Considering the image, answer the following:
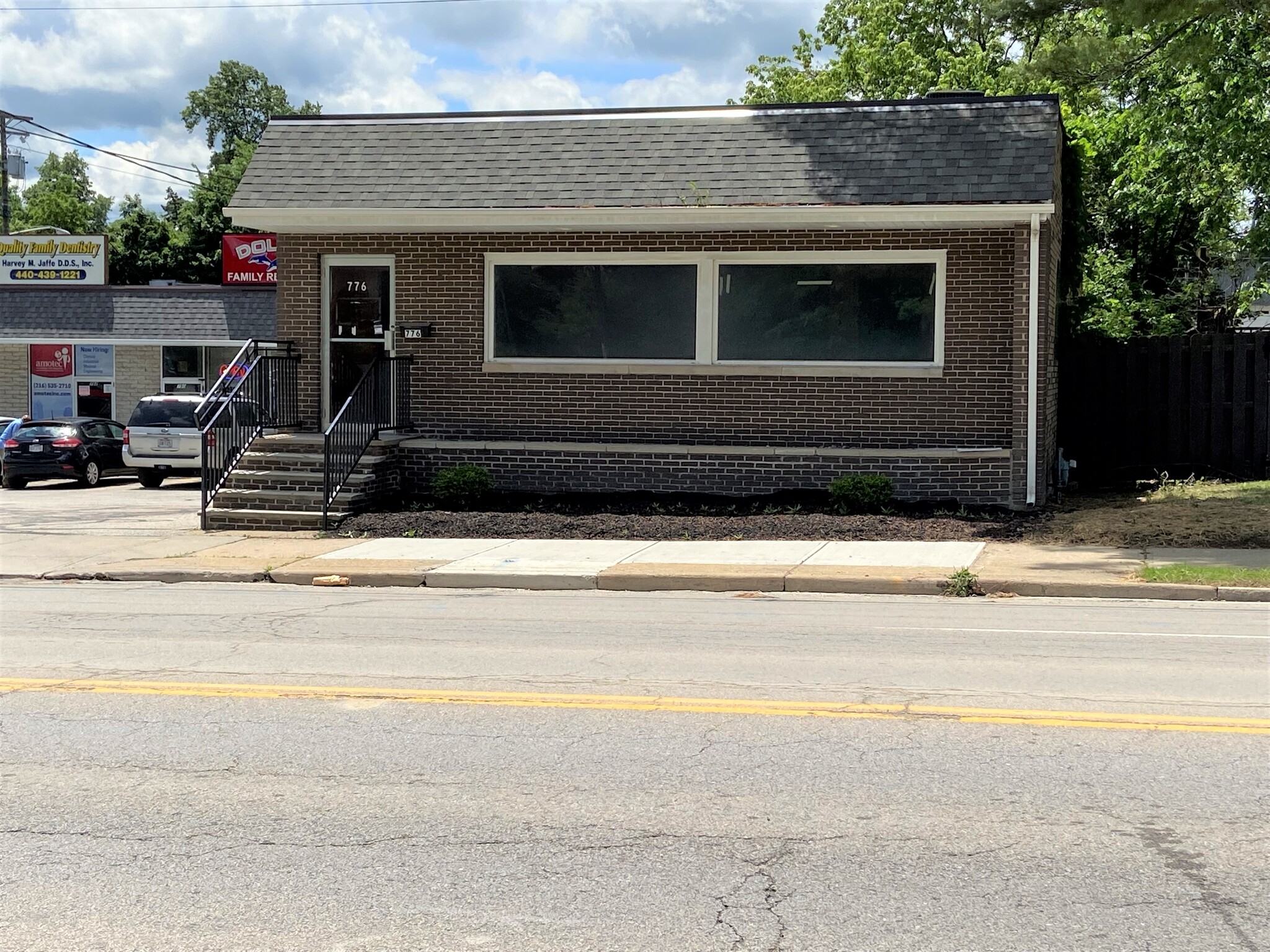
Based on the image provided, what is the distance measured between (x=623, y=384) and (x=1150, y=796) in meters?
12.1

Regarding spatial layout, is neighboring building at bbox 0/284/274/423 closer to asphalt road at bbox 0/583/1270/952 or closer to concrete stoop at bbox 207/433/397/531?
concrete stoop at bbox 207/433/397/531

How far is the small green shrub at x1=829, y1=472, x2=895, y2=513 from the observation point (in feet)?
51.2

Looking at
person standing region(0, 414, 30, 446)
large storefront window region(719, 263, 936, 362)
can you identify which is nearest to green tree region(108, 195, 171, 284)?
person standing region(0, 414, 30, 446)

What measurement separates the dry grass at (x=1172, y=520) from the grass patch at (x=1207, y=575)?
5.08 ft

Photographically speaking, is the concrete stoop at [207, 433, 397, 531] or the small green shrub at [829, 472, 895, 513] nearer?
the small green shrub at [829, 472, 895, 513]

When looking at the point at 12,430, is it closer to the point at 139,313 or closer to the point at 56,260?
the point at 139,313

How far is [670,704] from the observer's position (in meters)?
7.15

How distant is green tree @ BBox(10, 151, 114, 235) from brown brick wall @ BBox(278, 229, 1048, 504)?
167 ft

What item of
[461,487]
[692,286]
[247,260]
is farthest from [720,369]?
[247,260]

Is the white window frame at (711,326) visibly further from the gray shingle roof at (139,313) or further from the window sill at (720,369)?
the gray shingle roof at (139,313)

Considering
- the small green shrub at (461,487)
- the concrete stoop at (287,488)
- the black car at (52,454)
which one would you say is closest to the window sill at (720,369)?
the small green shrub at (461,487)

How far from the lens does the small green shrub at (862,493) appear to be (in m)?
15.6

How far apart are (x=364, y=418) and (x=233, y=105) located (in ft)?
239

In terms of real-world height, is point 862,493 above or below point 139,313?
below
